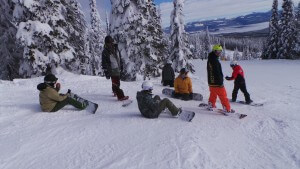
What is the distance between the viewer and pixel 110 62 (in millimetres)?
9812

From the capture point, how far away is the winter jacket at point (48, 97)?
28.7ft

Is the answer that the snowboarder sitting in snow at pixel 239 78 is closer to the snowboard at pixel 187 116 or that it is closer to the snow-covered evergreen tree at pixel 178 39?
the snowboard at pixel 187 116

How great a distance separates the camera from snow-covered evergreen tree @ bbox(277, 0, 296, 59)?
44781mm

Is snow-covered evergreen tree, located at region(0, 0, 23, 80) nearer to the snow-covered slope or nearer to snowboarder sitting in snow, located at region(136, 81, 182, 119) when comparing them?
the snow-covered slope

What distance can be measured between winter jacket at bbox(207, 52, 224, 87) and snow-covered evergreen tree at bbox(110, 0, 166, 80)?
548 inches

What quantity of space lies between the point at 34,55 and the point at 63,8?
5.39 meters

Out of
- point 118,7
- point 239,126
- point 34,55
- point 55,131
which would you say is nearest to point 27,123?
point 55,131

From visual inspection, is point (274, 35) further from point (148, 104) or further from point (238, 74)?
point (148, 104)

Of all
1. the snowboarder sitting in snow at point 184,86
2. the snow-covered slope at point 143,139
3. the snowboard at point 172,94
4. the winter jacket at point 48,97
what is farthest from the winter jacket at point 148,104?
the snowboard at point 172,94

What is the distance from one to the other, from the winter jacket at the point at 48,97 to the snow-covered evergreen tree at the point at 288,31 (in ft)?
144

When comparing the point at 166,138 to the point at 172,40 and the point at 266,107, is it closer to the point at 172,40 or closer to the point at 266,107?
the point at 266,107

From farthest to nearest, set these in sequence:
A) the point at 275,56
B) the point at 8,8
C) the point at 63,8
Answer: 1. the point at 275,56
2. the point at 63,8
3. the point at 8,8

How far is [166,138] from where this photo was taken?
21.4ft

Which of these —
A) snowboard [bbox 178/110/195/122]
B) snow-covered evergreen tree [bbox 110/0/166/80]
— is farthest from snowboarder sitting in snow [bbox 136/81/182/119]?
snow-covered evergreen tree [bbox 110/0/166/80]
